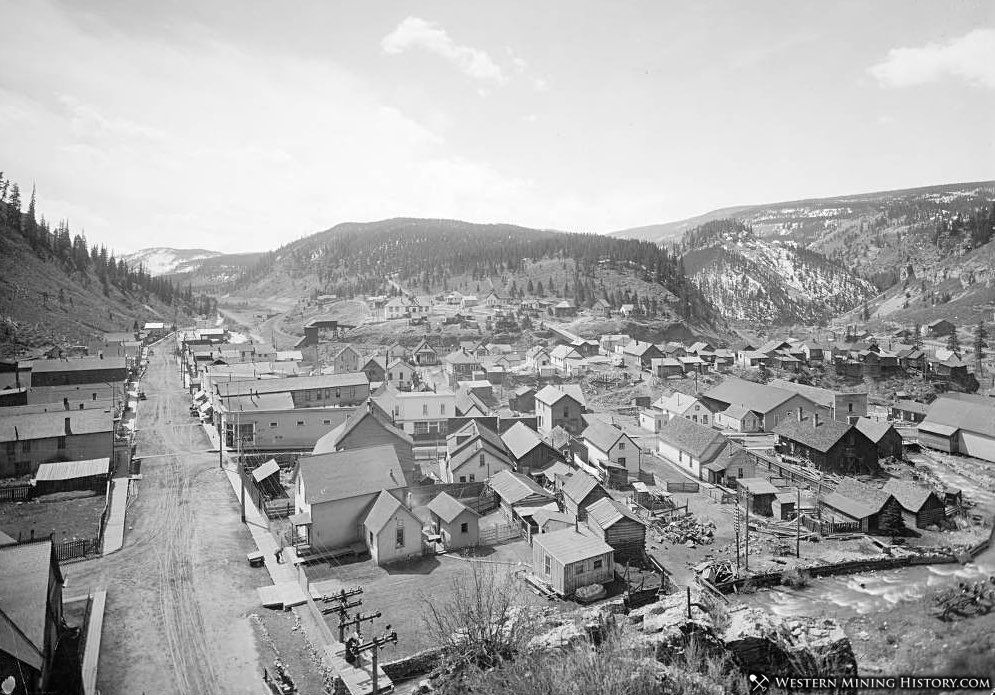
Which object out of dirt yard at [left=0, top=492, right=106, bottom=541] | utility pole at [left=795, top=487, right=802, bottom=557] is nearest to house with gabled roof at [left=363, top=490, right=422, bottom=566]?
dirt yard at [left=0, top=492, right=106, bottom=541]

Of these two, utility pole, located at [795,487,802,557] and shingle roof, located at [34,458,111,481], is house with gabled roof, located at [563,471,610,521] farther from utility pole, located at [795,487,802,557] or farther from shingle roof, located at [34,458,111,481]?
shingle roof, located at [34,458,111,481]

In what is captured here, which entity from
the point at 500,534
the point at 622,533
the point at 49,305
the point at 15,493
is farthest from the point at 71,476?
the point at 49,305

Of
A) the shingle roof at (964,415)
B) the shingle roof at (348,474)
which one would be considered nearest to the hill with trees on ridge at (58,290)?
the shingle roof at (348,474)

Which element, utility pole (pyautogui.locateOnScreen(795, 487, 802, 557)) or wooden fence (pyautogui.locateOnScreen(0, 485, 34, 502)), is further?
wooden fence (pyautogui.locateOnScreen(0, 485, 34, 502))

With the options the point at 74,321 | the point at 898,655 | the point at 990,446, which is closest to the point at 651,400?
the point at 990,446

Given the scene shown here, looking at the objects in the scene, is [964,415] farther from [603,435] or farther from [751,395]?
[603,435]

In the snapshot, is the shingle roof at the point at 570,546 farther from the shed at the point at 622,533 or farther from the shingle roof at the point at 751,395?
the shingle roof at the point at 751,395

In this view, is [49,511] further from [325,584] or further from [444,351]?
[444,351]
